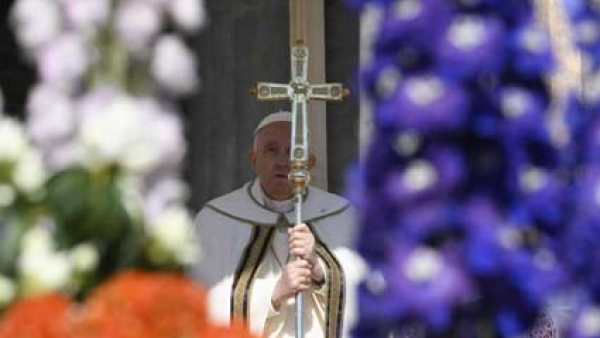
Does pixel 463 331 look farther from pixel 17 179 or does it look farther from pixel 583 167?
pixel 17 179

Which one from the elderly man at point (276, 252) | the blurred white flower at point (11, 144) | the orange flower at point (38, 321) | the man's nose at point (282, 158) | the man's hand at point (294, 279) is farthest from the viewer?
the man's nose at point (282, 158)

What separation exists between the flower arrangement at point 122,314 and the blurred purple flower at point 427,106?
38 centimetres

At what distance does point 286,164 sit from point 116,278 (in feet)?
12.0

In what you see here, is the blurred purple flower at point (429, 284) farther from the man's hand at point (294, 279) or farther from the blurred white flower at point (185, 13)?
the man's hand at point (294, 279)

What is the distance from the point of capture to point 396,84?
234 cm

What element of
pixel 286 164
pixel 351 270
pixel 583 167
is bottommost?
pixel 351 270

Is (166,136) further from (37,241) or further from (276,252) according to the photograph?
(276,252)

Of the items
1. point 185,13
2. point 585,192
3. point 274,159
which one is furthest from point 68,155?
point 274,159

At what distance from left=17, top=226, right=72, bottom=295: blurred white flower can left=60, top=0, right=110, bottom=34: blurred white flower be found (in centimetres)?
31

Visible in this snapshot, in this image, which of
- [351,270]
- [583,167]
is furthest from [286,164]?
[583,167]

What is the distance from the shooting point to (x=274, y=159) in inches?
237

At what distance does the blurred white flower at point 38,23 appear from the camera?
2.40m

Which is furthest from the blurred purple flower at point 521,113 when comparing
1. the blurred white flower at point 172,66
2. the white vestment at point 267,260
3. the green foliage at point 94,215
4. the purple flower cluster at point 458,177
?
the white vestment at point 267,260

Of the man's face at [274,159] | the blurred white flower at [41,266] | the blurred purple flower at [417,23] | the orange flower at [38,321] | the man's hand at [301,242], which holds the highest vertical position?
the blurred purple flower at [417,23]
